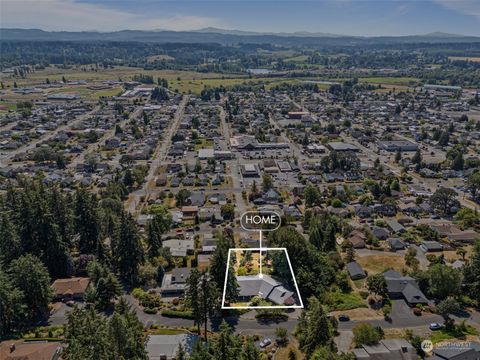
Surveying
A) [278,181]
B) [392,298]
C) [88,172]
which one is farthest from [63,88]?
[392,298]

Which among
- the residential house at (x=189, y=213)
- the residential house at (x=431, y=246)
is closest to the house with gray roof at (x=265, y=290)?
the residential house at (x=189, y=213)

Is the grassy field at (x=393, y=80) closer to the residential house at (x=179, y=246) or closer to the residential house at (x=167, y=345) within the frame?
the residential house at (x=179, y=246)

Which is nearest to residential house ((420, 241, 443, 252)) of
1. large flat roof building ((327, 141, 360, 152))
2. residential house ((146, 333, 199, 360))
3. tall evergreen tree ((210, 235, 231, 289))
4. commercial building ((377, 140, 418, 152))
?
tall evergreen tree ((210, 235, 231, 289))

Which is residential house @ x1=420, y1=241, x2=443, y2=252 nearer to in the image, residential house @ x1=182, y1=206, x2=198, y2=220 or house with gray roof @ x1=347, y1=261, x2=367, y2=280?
house with gray roof @ x1=347, y1=261, x2=367, y2=280

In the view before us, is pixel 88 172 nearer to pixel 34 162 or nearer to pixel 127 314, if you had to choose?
pixel 34 162

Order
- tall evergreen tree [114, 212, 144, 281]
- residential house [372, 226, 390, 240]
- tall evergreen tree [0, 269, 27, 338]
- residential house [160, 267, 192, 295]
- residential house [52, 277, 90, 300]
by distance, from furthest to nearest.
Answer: residential house [372, 226, 390, 240]
tall evergreen tree [114, 212, 144, 281]
residential house [160, 267, 192, 295]
residential house [52, 277, 90, 300]
tall evergreen tree [0, 269, 27, 338]

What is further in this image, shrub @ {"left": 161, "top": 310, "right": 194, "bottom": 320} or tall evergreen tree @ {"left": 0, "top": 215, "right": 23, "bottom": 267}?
tall evergreen tree @ {"left": 0, "top": 215, "right": 23, "bottom": 267}
